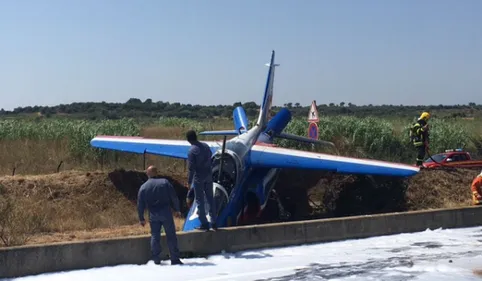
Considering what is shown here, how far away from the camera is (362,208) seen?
22.1 m

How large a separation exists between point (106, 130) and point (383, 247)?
2227 centimetres

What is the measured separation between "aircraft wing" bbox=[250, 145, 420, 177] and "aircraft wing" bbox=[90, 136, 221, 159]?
206 centimetres

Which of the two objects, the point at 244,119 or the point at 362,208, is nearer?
the point at 362,208

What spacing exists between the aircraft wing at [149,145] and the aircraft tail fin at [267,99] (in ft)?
9.10

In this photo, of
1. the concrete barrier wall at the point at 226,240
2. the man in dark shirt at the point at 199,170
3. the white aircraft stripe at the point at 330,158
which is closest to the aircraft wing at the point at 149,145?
the white aircraft stripe at the point at 330,158

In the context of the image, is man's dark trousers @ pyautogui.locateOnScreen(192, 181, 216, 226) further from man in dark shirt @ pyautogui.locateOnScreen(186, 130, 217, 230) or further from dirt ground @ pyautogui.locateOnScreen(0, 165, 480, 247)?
dirt ground @ pyautogui.locateOnScreen(0, 165, 480, 247)

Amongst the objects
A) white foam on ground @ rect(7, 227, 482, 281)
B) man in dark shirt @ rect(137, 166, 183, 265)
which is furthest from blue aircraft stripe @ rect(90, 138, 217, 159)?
man in dark shirt @ rect(137, 166, 183, 265)

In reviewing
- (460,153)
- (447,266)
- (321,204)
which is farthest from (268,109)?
(447,266)

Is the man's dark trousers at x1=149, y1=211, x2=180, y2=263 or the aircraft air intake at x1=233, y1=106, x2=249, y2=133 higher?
the aircraft air intake at x1=233, y1=106, x2=249, y2=133

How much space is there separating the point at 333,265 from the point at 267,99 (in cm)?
1503

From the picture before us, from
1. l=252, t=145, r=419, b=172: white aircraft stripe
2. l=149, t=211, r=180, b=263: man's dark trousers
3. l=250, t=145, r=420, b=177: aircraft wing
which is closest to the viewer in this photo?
l=149, t=211, r=180, b=263: man's dark trousers

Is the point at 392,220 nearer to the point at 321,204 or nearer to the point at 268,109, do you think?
the point at 321,204

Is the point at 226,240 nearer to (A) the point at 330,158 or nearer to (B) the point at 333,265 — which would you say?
(B) the point at 333,265

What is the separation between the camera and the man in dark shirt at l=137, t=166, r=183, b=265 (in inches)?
465
